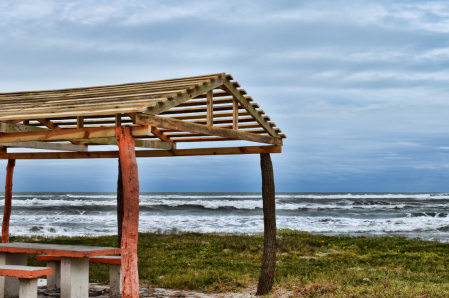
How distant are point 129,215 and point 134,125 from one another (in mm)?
927

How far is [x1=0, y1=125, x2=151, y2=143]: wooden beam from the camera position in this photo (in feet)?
13.8

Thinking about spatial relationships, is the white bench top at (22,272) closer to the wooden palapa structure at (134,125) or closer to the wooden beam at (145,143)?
the wooden palapa structure at (134,125)

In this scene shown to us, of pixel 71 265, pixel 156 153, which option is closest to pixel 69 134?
pixel 71 265

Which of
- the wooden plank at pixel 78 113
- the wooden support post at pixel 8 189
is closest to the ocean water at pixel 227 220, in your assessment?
the wooden support post at pixel 8 189

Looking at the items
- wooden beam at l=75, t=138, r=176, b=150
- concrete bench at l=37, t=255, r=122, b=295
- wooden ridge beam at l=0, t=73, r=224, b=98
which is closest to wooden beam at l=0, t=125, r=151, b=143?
wooden ridge beam at l=0, t=73, r=224, b=98

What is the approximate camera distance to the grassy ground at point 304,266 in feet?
22.5

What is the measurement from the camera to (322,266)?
9539mm

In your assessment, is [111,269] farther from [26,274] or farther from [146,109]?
[146,109]

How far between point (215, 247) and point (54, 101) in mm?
7698

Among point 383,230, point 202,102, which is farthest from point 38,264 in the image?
point 383,230

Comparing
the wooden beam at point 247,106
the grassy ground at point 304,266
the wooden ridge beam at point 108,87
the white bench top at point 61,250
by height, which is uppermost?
the wooden ridge beam at point 108,87

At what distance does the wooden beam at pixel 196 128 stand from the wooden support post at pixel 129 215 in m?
0.22

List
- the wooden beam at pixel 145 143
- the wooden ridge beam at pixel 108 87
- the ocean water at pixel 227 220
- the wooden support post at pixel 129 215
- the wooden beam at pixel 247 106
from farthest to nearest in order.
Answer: the ocean water at pixel 227 220 < the wooden beam at pixel 145 143 < the wooden beam at pixel 247 106 < the wooden ridge beam at pixel 108 87 < the wooden support post at pixel 129 215

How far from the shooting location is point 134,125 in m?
4.25
